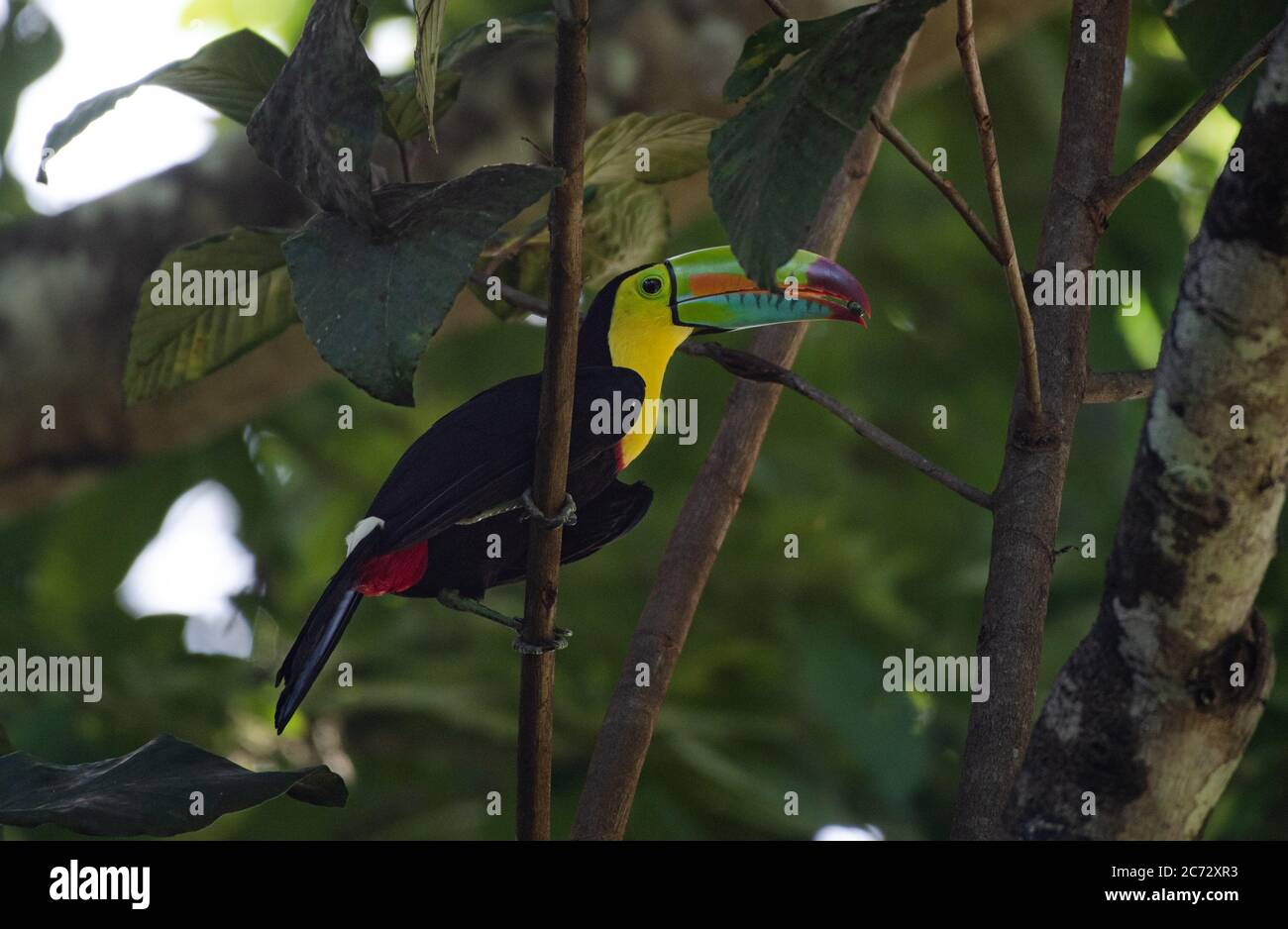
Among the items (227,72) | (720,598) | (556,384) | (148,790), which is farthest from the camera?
(720,598)

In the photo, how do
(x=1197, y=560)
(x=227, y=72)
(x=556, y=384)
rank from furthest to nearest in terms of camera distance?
(x=227, y=72), (x=556, y=384), (x=1197, y=560)

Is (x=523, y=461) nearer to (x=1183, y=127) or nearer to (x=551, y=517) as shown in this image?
(x=551, y=517)

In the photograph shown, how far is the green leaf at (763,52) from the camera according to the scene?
1.25 metres

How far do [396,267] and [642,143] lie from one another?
0.47 metres

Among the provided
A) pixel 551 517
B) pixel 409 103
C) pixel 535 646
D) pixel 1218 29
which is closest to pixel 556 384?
pixel 551 517

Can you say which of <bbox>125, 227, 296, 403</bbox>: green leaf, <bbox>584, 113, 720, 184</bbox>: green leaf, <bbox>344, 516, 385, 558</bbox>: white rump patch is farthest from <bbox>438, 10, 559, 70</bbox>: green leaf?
<bbox>344, 516, 385, 558</bbox>: white rump patch

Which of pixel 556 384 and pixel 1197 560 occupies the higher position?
pixel 556 384

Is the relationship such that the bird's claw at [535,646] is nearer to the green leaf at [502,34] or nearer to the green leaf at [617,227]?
the green leaf at [617,227]

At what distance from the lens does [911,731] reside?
8.89ft

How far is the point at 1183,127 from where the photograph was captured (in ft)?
4.48

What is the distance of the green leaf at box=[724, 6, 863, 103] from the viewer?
1.25m
